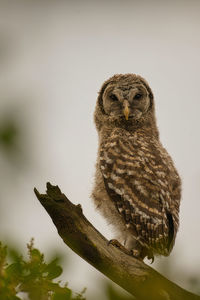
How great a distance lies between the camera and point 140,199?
3.88 metres

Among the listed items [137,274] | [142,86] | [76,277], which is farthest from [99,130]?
[76,277]

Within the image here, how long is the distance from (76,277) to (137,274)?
152cm

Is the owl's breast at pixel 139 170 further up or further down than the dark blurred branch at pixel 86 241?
further up

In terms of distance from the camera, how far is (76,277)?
4.76 feet

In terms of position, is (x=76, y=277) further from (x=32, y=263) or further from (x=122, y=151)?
(x=122, y=151)

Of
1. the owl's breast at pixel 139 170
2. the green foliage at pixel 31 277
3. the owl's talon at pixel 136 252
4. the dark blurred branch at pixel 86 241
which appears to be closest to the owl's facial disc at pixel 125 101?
the owl's breast at pixel 139 170

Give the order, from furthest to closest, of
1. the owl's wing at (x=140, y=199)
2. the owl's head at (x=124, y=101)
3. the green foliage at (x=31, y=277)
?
1. the owl's head at (x=124, y=101)
2. the owl's wing at (x=140, y=199)
3. the green foliage at (x=31, y=277)

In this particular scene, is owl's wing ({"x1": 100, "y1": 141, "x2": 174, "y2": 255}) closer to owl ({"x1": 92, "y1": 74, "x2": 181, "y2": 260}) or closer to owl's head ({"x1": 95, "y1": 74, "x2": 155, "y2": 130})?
owl ({"x1": 92, "y1": 74, "x2": 181, "y2": 260})

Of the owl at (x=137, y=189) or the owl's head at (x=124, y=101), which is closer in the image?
the owl at (x=137, y=189)

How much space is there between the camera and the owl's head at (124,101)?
5266 millimetres

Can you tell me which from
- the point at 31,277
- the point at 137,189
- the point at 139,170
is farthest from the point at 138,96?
the point at 31,277

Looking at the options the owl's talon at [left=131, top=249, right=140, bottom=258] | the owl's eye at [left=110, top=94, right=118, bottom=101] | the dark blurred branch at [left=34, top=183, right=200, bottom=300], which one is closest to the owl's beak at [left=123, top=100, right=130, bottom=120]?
the owl's eye at [left=110, top=94, right=118, bottom=101]

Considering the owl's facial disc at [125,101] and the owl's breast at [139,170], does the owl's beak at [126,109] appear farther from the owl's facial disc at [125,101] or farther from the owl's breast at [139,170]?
the owl's breast at [139,170]

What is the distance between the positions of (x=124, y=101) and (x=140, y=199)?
68.3 inches
